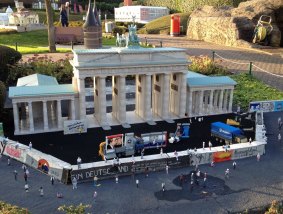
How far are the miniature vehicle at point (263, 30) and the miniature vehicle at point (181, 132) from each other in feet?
152

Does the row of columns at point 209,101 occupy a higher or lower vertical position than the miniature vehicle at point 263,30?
lower

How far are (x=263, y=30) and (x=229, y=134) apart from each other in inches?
1850

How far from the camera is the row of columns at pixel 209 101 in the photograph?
4534cm

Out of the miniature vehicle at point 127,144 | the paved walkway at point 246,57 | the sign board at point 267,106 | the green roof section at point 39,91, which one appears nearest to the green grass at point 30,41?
the paved walkway at point 246,57

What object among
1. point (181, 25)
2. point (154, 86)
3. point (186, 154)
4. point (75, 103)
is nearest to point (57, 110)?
point (75, 103)

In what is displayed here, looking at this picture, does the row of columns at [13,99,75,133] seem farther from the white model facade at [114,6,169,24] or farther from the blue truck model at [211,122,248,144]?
the white model facade at [114,6,169,24]

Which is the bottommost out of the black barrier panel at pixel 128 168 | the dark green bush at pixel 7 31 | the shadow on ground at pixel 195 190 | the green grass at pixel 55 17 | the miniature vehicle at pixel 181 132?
the shadow on ground at pixel 195 190

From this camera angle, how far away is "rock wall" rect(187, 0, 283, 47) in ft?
264

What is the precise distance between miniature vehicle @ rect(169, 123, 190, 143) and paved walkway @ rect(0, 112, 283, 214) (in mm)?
5275

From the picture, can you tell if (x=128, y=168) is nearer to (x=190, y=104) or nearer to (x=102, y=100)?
(x=102, y=100)

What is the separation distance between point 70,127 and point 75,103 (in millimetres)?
2906

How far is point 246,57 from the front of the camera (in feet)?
236

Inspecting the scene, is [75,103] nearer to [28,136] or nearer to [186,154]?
[28,136]

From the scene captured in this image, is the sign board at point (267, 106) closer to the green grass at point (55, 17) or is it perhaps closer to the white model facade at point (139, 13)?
the white model facade at point (139, 13)
